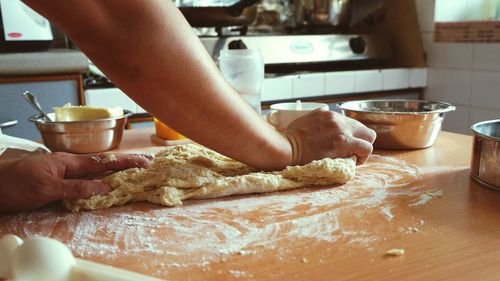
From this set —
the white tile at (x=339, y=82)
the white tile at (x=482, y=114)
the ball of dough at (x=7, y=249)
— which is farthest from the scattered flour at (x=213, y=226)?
the white tile at (x=482, y=114)

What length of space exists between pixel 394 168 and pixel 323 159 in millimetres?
152

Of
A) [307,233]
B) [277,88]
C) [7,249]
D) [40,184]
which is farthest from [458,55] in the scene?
[7,249]

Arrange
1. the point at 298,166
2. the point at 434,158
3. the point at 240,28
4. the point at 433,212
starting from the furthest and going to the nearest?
the point at 240,28 → the point at 434,158 → the point at 298,166 → the point at 433,212

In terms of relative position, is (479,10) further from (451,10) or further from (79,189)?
(79,189)

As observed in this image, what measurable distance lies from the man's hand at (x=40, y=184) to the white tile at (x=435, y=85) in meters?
1.97

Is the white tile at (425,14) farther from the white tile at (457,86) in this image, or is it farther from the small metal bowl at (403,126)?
the small metal bowl at (403,126)

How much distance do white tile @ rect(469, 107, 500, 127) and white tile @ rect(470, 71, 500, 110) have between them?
2 cm

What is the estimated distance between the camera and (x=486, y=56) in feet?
6.69

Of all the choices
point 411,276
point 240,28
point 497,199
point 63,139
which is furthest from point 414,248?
point 240,28

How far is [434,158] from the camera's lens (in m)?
0.95

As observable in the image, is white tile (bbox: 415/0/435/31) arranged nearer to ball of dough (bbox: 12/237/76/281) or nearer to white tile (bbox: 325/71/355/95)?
white tile (bbox: 325/71/355/95)

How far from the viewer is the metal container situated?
726 mm

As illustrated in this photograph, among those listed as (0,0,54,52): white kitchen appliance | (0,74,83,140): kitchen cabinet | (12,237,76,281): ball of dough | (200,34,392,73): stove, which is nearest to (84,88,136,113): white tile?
(0,74,83,140): kitchen cabinet

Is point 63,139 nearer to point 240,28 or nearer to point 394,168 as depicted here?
point 394,168
